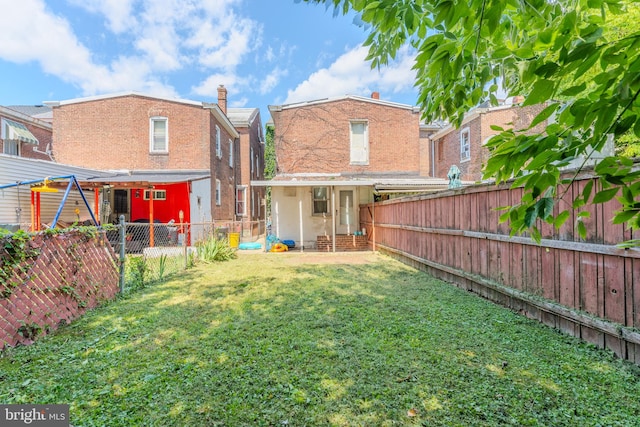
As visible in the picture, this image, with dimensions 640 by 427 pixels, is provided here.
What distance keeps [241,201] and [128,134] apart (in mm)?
8732

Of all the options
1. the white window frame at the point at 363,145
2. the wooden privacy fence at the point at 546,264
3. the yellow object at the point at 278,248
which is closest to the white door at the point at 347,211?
the white window frame at the point at 363,145

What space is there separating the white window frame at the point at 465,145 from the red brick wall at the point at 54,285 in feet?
57.9

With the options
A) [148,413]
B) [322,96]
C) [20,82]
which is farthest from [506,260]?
[20,82]

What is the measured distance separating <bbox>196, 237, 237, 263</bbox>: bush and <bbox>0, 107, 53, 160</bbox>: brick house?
44.8 ft

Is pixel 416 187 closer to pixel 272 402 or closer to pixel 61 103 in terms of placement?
pixel 272 402

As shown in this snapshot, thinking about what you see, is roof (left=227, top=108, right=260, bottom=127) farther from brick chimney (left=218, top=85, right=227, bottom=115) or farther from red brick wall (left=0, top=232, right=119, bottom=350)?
red brick wall (left=0, top=232, right=119, bottom=350)

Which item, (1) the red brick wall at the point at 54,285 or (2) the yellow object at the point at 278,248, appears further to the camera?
(2) the yellow object at the point at 278,248

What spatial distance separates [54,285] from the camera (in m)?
4.26

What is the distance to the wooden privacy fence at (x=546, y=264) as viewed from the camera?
321 centimetres

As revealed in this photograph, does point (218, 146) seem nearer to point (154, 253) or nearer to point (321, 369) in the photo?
point (154, 253)

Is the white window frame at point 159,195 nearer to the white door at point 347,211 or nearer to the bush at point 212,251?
the bush at point 212,251

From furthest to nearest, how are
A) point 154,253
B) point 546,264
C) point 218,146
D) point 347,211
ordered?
point 218,146
point 347,211
point 154,253
point 546,264

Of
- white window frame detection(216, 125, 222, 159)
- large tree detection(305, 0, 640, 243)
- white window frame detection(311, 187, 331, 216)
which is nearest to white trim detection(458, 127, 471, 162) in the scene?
white window frame detection(311, 187, 331, 216)

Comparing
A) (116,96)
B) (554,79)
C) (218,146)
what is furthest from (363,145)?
(554,79)
